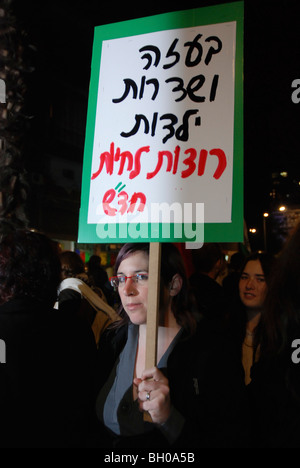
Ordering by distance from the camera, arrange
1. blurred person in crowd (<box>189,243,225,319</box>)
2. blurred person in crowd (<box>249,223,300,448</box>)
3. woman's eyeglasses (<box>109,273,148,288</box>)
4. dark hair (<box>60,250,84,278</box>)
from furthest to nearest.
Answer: dark hair (<box>60,250,84,278</box>) → blurred person in crowd (<box>189,243,225,319</box>) → woman's eyeglasses (<box>109,273,148,288</box>) → blurred person in crowd (<box>249,223,300,448</box>)

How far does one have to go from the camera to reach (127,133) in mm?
1642

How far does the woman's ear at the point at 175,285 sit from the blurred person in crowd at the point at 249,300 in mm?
1110

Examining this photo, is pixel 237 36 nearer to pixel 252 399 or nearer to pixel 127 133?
pixel 127 133

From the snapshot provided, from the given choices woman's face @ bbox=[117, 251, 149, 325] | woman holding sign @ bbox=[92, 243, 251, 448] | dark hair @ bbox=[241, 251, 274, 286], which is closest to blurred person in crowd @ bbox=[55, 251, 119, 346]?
dark hair @ bbox=[241, 251, 274, 286]

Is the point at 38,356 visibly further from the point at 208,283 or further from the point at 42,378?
the point at 208,283

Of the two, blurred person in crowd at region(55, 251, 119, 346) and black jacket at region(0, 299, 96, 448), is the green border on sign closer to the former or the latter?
black jacket at region(0, 299, 96, 448)

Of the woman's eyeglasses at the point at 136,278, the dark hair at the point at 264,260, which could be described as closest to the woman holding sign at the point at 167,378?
the woman's eyeglasses at the point at 136,278

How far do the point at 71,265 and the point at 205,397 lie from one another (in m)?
2.23

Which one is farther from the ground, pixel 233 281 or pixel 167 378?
pixel 233 281

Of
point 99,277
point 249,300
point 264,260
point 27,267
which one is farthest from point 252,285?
point 99,277

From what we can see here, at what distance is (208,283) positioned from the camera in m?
3.11

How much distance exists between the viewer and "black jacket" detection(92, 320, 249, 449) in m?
1.40

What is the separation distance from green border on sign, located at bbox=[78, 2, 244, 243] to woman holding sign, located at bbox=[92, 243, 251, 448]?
0.19m
